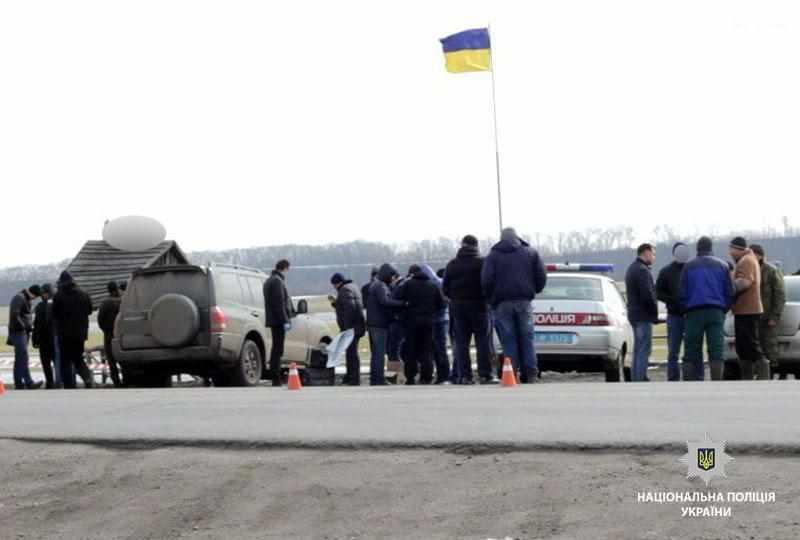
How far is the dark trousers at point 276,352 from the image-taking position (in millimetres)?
18359

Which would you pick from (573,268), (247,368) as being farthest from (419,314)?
(247,368)

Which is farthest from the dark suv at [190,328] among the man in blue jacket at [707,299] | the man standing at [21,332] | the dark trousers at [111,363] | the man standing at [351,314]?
the man in blue jacket at [707,299]

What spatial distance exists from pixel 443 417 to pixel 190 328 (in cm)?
855

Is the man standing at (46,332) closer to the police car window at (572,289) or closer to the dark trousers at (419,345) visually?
the dark trousers at (419,345)

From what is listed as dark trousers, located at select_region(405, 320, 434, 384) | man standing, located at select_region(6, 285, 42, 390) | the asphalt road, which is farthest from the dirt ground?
man standing, located at select_region(6, 285, 42, 390)

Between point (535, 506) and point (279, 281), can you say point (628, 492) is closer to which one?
point (535, 506)

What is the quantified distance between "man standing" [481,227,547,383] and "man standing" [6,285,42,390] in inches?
365

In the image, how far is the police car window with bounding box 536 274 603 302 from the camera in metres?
17.9

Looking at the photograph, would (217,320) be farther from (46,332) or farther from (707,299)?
(707,299)

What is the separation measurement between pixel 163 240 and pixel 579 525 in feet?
114

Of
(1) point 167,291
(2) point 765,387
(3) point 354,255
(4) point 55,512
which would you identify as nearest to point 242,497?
(4) point 55,512

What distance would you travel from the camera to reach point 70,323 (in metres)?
19.3

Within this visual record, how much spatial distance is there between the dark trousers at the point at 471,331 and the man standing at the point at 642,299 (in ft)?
6.03

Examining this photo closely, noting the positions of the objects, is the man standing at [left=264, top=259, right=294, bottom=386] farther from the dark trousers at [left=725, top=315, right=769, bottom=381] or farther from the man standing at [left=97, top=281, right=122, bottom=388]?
the dark trousers at [left=725, top=315, right=769, bottom=381]
